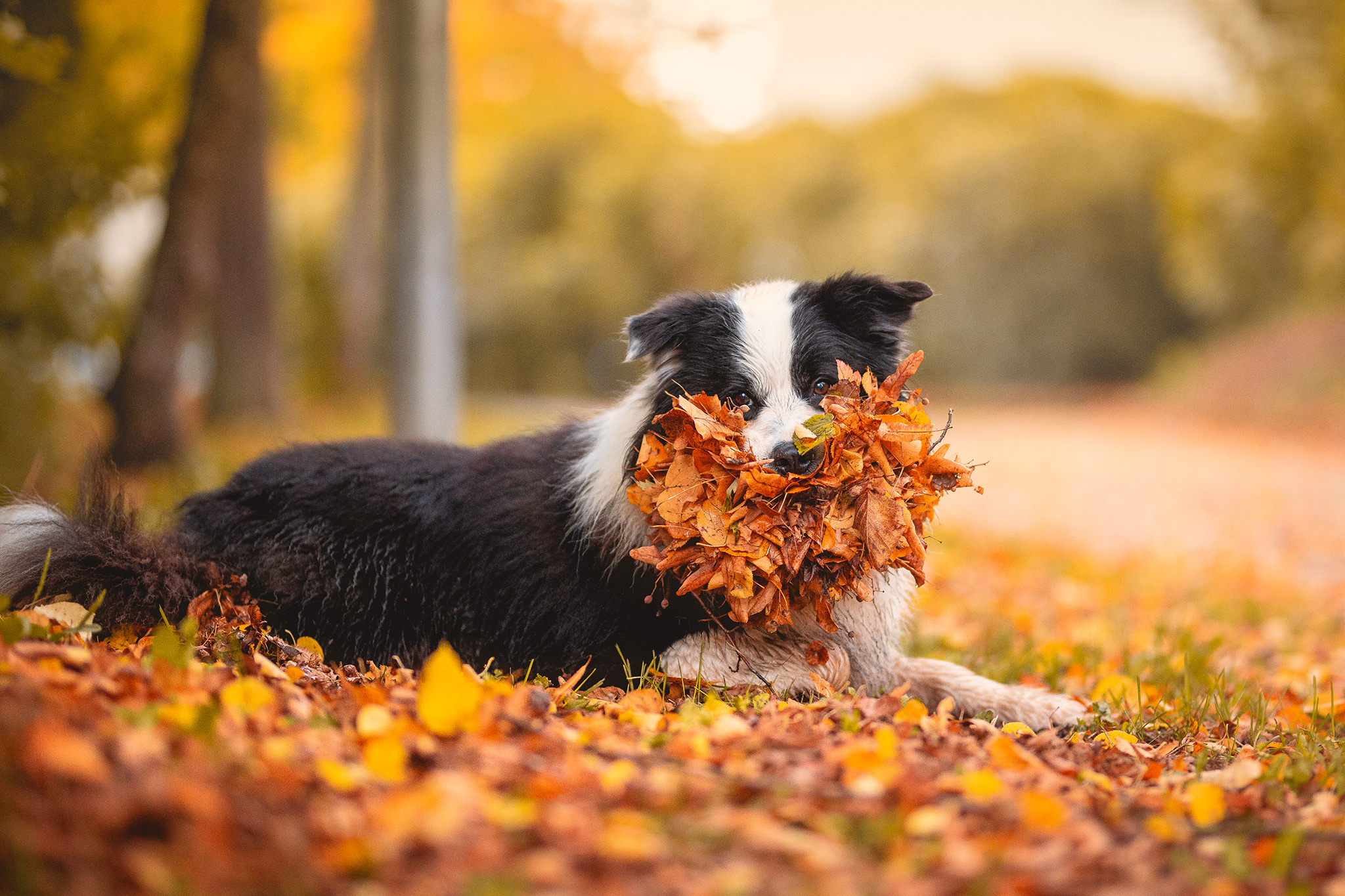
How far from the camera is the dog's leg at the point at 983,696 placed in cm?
334

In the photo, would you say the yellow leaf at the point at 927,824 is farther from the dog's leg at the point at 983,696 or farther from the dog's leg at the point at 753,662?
the dog's leg at the point at 983,696

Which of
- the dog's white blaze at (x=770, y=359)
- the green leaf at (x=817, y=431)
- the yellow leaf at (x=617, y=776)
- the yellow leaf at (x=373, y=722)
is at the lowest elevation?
the yellow leaf at (x=373, y=722)

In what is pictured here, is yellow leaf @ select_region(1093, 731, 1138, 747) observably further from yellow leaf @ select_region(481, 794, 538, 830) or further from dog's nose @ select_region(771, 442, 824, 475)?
yellow leaf @ select_region(481, 794, 538, 830)

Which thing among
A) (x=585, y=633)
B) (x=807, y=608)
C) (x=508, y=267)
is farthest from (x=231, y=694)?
(x=508, y=267)

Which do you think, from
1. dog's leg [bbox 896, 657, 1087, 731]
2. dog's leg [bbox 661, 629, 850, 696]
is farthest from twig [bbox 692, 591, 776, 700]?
dog's leg [bbox 896, 657, 1087, 731]

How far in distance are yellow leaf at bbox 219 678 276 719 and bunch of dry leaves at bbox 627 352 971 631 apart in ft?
3.66

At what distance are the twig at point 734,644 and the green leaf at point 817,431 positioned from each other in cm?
60

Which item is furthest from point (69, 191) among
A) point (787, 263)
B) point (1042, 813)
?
point (787, 263)

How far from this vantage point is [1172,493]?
420 inches

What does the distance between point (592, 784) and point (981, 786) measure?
868 mm

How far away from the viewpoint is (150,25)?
854 cm

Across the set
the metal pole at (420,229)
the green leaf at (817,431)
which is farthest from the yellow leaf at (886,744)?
the metal pole at (420,229)

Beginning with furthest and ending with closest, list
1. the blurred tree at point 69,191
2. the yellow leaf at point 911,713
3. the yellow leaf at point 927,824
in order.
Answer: the blurred tree at point 69,191 < the yellow leaf at point 911,713 < the yellow leaf at point 927,824

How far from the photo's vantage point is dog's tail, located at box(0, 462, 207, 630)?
118 inches
